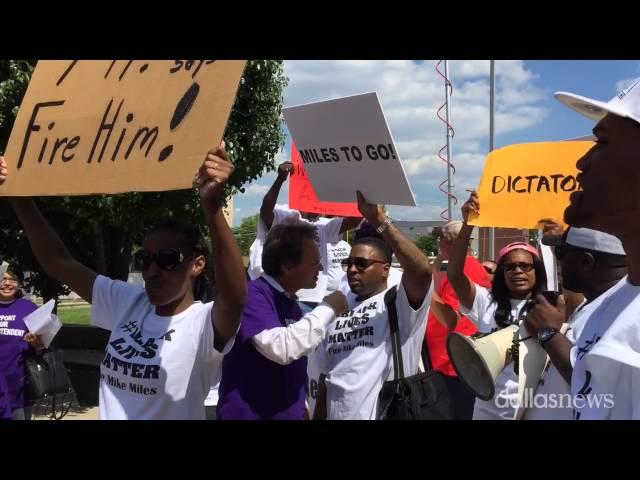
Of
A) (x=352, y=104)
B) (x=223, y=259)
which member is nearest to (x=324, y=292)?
(x=352, y=104)

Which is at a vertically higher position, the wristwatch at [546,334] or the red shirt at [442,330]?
the red shirt at [442,330]

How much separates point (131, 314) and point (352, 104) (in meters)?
1.37

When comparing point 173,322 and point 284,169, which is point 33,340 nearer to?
point 284,169

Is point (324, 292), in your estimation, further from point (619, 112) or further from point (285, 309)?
point (619, 112)

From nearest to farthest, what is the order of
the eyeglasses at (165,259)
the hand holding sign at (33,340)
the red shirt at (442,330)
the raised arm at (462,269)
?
the eyeglasses at (165,259) < the raised arm at (462,269) < the red shirt at (442,330) < the hand holding sign at (33,340)

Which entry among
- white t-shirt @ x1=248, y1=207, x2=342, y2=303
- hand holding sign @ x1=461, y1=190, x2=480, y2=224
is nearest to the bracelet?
hand holding sign @ x1=461, y1=190, x2=480, y2=224

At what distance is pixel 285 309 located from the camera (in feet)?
9.27

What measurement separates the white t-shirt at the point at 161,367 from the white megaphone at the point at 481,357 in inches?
35.5

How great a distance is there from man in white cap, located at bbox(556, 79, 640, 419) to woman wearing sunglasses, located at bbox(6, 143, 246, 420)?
108cm

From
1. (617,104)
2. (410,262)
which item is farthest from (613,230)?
(410,262)

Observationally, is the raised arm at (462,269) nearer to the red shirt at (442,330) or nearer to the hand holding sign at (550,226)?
the red shirt at (442,330)

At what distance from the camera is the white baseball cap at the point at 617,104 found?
1560 millimetres

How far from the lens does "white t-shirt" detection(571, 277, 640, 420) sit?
1497mm

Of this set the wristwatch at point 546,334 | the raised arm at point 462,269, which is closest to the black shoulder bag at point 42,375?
the raised arm at point 462,269
